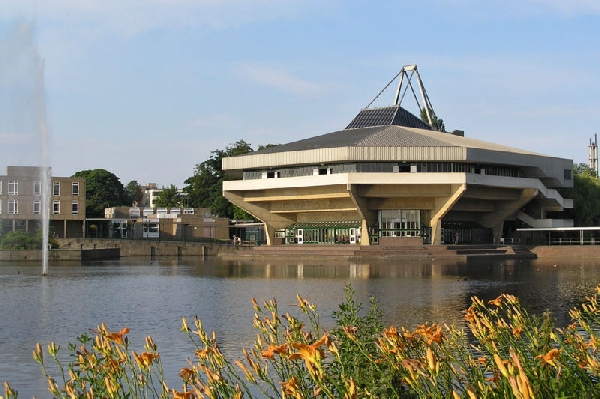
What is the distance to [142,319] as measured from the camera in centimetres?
2842

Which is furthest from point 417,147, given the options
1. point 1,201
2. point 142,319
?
point 142,319

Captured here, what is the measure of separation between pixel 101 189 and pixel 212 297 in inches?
4609

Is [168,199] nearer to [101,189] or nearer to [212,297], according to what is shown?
[101,189]

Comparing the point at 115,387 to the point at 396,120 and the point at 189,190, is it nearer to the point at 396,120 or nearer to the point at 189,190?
the point at 396,120

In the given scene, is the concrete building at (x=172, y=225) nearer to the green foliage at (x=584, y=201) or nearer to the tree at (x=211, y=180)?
the tree at (x=211, y=180)

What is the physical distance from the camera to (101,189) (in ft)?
490

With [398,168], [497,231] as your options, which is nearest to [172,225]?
[398,168]

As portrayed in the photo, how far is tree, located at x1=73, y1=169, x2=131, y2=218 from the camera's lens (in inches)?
5684

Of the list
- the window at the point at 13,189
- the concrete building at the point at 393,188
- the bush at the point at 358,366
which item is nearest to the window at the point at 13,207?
the window at the point at 13,189

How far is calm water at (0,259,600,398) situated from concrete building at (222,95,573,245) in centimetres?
1789

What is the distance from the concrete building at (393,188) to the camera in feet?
262

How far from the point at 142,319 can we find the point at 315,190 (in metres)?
56.7

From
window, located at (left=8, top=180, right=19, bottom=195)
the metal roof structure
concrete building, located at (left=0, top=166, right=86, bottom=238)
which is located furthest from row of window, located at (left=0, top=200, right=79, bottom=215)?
the metal roof structure

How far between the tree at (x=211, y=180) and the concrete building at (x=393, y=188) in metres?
28.3
